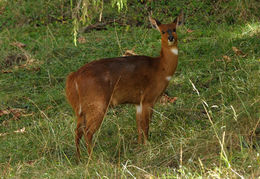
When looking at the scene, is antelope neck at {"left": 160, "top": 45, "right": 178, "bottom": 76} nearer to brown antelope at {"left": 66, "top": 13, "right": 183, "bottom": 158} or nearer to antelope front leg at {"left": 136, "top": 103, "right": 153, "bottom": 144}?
brown antelope at {"left": 66, "top": 13, "right": 183, "bottom": 158}

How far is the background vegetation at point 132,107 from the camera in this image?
15.5ft

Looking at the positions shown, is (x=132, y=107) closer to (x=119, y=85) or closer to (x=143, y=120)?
(x=143, y=120)

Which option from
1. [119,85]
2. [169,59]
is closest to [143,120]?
[119,85]

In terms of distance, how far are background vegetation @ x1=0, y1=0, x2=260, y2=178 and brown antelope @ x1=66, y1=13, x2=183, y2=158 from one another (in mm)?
226

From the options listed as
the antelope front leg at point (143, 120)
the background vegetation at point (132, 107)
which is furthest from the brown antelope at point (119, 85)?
the background vegetation at point (132, 107)

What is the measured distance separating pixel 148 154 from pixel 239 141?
0.90 m

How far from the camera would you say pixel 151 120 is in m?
6.31

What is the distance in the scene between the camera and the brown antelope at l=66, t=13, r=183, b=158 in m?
5.56

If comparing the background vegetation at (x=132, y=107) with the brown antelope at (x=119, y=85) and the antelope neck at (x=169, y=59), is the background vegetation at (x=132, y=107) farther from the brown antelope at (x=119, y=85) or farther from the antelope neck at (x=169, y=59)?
the antelope neck at (x=169, y=59)

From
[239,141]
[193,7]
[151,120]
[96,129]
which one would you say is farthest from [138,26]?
[239,141]

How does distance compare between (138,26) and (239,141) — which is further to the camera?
(138,26)

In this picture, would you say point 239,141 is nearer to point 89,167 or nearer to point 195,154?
point 195,154

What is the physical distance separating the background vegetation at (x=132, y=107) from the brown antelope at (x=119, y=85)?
0.23 meters

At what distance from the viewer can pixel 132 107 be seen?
6.74m
